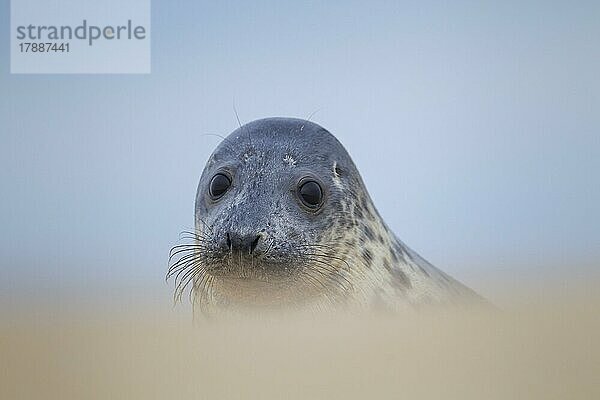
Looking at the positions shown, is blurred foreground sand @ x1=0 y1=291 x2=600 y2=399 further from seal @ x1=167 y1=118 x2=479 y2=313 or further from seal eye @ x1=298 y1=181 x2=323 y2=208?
seal eye @ x1=298 y1=181 x2=323 y2=208

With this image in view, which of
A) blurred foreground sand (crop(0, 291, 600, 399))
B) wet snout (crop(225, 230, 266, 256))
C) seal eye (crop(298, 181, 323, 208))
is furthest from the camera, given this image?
blurred foreground sand (crop(0, 291, 600, 399))

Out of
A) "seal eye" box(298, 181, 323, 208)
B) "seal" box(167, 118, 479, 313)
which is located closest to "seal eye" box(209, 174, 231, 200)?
"seal" box(167, 118, 479, 313)

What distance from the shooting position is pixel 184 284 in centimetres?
233

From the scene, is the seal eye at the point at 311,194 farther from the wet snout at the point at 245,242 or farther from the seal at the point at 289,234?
the wet snout at the point at 245,242

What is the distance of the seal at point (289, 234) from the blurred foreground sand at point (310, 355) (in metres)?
0.09

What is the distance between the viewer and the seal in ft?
6.73

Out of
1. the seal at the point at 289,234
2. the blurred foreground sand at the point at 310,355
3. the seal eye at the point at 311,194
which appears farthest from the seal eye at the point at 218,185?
the blurred foreground sand at the point at 310,355

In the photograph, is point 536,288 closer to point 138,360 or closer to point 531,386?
point 531,386

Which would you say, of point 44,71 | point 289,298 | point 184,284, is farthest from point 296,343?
point 44,71

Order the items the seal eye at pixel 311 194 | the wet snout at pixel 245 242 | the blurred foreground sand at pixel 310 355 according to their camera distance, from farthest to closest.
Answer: the blurred foreground sand at pixel 310 355
the seal eye at pixel 311 194
the wet snout at pixel 245 242

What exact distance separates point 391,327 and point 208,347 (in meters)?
0.50

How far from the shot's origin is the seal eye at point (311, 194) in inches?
86.4

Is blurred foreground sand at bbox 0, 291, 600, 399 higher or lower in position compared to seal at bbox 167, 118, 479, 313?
lower

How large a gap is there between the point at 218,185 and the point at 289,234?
0.80ft
